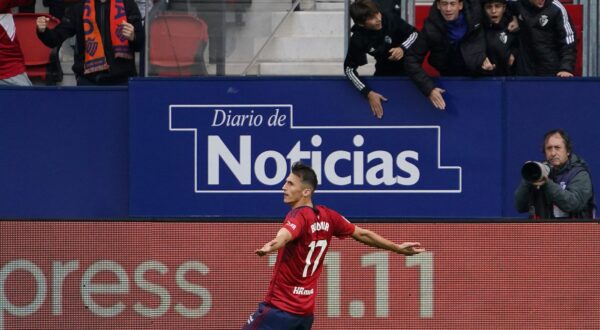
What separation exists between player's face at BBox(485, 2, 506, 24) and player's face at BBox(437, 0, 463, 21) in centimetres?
31

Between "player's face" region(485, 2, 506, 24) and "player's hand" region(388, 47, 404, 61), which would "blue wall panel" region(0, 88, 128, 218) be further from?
"player's face" region(485, 2, 506, 24)

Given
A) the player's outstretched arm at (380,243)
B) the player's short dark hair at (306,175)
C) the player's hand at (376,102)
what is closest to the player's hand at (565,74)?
the player's hand at (376,102)

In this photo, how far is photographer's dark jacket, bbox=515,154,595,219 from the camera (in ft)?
32.6

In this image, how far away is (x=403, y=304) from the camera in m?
10.1

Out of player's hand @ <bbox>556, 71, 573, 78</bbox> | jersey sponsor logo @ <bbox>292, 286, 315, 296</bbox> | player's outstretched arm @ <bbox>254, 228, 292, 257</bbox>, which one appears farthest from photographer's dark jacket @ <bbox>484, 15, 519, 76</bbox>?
player's outstretched arm @ <bbox>254, 228, 292, 257</bbox>

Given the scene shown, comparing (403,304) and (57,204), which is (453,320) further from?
(57,204)

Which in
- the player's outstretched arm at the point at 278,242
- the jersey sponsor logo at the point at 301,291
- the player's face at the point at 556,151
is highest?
the player's face at the point at 556,151

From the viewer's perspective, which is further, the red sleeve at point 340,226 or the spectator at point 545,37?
the spectator at point 545,37

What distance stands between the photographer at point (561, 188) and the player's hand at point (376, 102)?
4.75ft

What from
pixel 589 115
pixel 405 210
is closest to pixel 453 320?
pixel 405 210

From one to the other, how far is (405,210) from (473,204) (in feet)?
1.89

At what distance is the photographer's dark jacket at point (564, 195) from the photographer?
32.6 ft

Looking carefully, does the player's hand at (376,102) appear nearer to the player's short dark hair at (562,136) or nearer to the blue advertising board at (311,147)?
the blue advertising board at (311,147)

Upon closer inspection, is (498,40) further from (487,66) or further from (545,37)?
(545,37)
